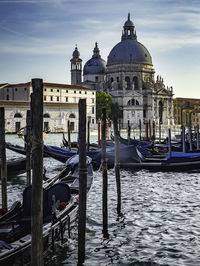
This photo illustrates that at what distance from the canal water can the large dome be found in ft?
182

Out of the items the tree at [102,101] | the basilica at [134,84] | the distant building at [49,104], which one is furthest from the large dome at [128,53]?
the distant building at [49,104]

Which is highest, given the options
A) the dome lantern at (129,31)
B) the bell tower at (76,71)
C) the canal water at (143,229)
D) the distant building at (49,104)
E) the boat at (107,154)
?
the dome lantern at (129,31)

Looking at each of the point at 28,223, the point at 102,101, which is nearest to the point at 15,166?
the point at 28,223

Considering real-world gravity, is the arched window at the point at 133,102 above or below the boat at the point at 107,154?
above

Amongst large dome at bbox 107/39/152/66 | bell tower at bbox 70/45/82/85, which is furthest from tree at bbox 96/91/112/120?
bell tower at bbox 70/45/82/85

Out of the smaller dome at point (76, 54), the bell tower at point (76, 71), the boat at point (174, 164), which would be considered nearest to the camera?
the boat at point (174, 164)

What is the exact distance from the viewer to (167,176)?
13.3 m

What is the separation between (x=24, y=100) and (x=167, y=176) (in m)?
39.6

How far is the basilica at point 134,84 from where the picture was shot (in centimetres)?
6406

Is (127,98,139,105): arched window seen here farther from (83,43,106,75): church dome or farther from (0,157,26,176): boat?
(0,157,26,176): boat

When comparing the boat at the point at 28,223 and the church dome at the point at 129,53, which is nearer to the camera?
the boat at the point at 28,223

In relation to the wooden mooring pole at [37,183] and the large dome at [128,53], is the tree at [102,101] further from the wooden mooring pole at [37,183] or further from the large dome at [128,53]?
the wooden mooring pole at [37,183]

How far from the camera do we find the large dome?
65.1 meters

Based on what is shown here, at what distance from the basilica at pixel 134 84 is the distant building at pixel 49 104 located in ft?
30.8
